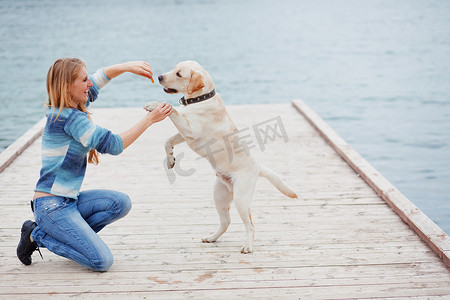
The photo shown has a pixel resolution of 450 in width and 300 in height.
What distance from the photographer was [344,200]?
4172 millimetres

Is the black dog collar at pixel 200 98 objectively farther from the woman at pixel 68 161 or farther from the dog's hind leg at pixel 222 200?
the dog's hind leg at pixel 222 200

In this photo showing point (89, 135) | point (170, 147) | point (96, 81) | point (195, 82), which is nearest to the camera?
point (89, 135)

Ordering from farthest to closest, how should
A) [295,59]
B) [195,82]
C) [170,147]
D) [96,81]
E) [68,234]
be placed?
1. [295,59]
2. [96,81]
3. [170,147]
4. [195,82]
5. [68,234]

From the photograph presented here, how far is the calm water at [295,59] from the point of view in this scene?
9062 millimetres

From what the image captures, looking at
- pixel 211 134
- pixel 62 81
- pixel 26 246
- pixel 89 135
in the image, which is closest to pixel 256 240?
pixel 211 134

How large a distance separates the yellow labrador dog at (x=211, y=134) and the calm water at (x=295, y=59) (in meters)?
3.18

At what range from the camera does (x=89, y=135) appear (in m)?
2.89

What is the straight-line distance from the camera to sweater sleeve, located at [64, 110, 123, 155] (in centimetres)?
289

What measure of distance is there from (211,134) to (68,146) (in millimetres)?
802

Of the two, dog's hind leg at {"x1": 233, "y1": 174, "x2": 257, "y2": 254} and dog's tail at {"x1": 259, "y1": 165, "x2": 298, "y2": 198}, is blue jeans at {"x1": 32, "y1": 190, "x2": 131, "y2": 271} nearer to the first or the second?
dog's hind leg at {"x1": 233, "y1": 174, "x2": 257, "y2": 254}

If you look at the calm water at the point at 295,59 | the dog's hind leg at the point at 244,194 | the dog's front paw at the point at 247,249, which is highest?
the dog's hind leg at the point at 244,194

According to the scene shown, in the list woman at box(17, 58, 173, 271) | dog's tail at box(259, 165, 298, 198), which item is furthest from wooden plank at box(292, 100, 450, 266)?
woman at box(17, 58, 173, 271)

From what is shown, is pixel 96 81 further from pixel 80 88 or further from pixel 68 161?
pixel 68 161

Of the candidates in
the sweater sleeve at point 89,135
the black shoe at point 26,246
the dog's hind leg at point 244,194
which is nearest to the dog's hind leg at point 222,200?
the dog's hind leg at point 244,194
